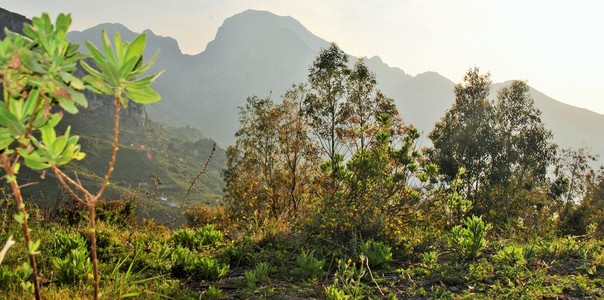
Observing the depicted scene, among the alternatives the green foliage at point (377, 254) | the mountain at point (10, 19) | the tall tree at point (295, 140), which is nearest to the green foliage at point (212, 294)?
the green foliage at point (377, 254)

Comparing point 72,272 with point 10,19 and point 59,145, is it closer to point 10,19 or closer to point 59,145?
point 59,145

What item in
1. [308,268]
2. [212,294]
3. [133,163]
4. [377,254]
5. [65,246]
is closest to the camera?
[212,294]

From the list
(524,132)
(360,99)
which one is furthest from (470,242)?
(524,132)

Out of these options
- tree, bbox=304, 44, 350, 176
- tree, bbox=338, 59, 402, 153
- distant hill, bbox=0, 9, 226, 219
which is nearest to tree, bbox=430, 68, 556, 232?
tree, bbox=338, 59, 402, 153

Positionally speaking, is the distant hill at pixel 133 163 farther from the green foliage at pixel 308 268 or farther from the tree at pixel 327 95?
the green foliage at pixel 308 268

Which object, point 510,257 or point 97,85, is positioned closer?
point 97,85

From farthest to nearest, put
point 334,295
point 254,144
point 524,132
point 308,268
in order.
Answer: point 524,132 < point 254,144 < point 308,268 < point 334,295

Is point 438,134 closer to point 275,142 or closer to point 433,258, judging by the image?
point 275,142

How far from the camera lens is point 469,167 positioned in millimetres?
33062

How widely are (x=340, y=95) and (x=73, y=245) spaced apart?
24.0 meters

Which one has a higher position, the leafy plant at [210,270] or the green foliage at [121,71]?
the green foliage at [121,71]

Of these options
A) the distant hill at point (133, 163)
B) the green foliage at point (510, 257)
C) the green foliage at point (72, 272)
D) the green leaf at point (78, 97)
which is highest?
the green leaf at point (78, 97)

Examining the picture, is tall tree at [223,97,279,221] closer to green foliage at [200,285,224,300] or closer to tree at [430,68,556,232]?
tree at [430,68,556,232]

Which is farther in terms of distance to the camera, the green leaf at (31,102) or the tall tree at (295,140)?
the tall tree at (295,140)
